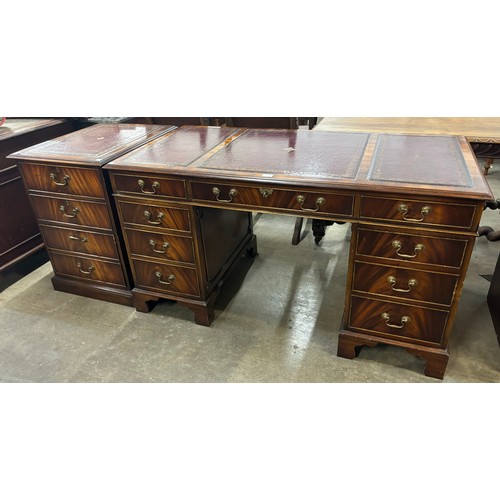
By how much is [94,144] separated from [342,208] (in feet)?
4.05

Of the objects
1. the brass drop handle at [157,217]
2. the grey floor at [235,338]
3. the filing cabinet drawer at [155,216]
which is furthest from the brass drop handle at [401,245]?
the brass drop handle at [157,217]

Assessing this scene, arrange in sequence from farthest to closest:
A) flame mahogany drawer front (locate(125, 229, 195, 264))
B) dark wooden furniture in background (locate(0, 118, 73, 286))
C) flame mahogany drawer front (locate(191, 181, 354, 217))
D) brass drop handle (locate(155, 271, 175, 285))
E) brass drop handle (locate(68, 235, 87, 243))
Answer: dark wooden furniture in background (locate(0, 118, 73, 286)) → brass drop handle (locate(68, 235, 87, 243)) → brass drop handle (locate(155, 271, 175, 285)) → flame mahogany drawer front (locate(125, 229, 195, 264)) → flame mahogany drawer front (locate(191, 181, 354, 217))

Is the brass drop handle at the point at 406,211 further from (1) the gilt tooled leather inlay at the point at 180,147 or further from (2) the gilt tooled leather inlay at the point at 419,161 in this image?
(1) the gilt tooled leather inlay at the point at 180,147

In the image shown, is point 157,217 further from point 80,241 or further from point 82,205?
point 80,241

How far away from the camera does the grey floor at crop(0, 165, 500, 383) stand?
1.63 m

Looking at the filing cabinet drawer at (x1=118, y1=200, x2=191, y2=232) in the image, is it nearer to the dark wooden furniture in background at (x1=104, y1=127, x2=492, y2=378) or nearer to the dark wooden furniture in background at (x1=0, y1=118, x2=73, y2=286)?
the dark wooden furniture in background at (x1=104, y1=127, x2=492, y2=378)

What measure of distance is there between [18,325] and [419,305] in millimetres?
1845

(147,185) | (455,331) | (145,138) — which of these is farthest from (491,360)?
(145,138)

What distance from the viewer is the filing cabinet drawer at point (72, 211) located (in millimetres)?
1814

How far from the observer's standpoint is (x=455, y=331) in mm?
1801

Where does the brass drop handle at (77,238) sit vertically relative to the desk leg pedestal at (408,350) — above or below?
above

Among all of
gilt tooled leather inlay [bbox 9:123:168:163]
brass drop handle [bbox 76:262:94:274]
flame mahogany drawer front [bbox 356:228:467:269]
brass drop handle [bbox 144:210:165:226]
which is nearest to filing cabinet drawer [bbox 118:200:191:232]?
brass drop handle [bbox 144:210:165:226]

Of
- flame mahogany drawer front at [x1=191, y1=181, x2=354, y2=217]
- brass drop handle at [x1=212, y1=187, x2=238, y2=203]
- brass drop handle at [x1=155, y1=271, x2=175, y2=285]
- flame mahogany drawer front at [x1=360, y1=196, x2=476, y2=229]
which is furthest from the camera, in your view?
brass drop handle at [x1=155, y1=271, x2=175, y2=285]

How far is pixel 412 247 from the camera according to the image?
135 centimetres
